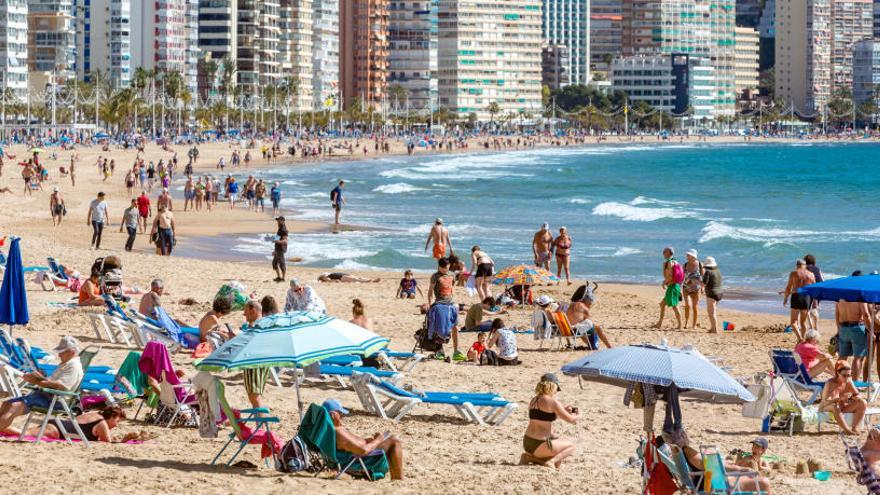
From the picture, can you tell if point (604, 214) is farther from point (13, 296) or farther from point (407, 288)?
point (13, 296)

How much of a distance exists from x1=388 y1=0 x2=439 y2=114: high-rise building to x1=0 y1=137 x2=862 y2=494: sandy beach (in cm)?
15508

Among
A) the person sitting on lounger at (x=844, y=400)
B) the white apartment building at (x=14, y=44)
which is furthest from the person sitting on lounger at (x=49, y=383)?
the white apartment building at (x=14, y=44)

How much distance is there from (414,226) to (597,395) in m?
26.9

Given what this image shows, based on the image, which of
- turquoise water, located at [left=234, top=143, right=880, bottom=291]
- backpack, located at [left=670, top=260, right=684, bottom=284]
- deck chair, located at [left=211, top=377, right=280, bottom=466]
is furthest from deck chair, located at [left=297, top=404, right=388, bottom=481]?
turquoise water, located at [left=234, top=143, right=880, bottom=291]

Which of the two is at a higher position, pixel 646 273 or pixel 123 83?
pixel 123 83

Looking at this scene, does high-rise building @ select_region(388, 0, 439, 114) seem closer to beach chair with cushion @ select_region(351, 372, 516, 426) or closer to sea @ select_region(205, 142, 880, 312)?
sea @ select_region(205, 142, 880, 312)

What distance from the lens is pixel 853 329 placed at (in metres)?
14.4

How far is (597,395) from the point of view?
13742mm

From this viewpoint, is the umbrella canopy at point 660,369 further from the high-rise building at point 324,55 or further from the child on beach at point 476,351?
the high-rise building at point 324,55

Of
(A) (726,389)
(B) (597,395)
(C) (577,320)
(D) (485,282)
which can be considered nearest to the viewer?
(A) (726,389)

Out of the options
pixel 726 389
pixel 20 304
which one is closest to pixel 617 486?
pixel 726 389

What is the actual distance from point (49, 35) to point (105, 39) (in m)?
6.26

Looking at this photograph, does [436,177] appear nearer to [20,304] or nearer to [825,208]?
[825,208]

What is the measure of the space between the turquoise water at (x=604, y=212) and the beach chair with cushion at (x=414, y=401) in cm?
1542
